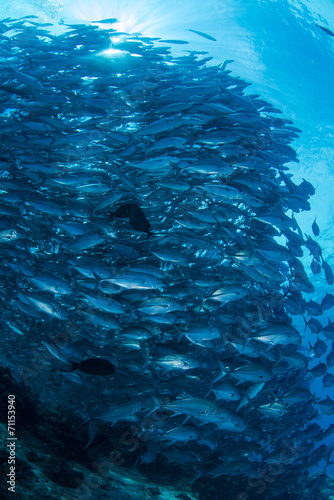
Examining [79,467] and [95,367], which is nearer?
[95,367]

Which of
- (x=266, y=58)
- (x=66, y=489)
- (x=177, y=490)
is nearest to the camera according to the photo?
(x=66, y=489)

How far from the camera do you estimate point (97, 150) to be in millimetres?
6262

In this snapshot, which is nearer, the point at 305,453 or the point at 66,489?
the point at 66,489

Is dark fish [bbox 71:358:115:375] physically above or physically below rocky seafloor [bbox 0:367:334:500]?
above

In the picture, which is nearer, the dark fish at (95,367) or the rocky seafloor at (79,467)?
the rocky seafloor at (79,467)

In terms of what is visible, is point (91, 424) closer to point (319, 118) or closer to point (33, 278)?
point (33, 278)

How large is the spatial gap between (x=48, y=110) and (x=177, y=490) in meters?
9.79

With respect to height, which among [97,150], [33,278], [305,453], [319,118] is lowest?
[305,453]

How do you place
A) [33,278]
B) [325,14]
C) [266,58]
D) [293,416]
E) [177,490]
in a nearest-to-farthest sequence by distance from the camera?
[33,278] → [177,490] → [293,416] → [325,14] → [266,58]

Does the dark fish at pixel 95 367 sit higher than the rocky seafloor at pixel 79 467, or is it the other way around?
the dark fish at pixel 95 367

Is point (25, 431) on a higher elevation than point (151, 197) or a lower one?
lower

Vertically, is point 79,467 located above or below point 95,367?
below

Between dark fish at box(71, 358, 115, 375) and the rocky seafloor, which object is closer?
the rocky seafloor

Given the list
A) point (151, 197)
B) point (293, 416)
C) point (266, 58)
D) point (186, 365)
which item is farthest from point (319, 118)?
point (186, 365)
